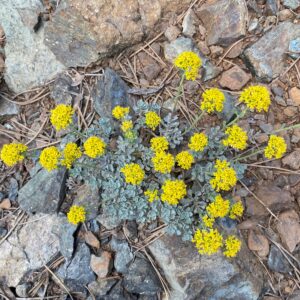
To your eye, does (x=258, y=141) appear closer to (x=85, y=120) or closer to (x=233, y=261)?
(x=233, y=261)

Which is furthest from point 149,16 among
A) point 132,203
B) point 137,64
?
point 132,203

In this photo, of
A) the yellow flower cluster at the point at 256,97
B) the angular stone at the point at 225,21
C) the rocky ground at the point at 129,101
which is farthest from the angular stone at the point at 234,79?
the yellow flower cluster at the point at 256,97

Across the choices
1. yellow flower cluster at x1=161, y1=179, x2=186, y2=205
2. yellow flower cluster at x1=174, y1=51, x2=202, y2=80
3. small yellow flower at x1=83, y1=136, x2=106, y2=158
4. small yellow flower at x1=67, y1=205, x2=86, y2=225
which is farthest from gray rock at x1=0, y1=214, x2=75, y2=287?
yellow flower cluster at x1=174, y1=51, x2=202, y2=80

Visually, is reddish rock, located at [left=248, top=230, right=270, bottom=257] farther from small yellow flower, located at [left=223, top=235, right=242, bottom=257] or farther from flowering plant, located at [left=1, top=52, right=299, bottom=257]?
small yellow flower, located at [left=223, top=235, right=242, bottom=257]

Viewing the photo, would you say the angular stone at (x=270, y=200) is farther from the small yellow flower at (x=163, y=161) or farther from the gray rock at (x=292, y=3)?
the gray rock at (x=292, y=3)

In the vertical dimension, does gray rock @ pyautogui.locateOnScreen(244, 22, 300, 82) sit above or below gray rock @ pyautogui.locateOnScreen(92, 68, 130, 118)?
below
